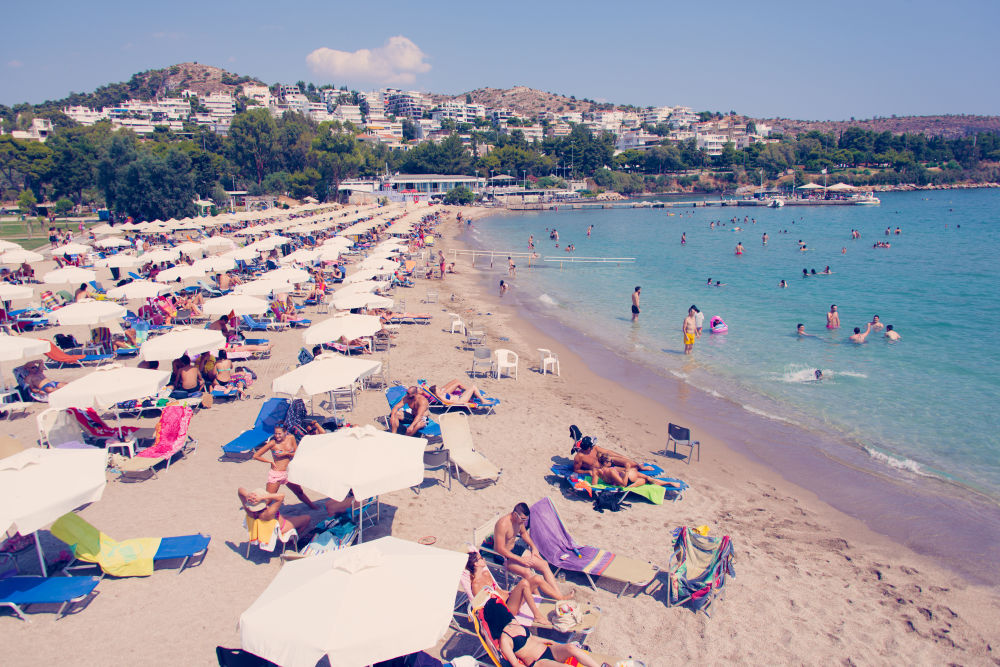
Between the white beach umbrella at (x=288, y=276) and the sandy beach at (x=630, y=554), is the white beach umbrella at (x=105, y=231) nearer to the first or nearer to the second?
the white beach umbrella at (x=288, y=276)

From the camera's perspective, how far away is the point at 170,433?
802cm

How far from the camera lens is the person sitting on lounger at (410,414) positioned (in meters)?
8.59

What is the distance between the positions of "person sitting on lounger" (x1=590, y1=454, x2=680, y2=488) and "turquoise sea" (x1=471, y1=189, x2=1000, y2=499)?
4834 mm

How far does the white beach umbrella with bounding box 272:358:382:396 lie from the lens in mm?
8112

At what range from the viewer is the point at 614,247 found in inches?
1836

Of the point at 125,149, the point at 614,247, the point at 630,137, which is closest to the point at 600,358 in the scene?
the point at 614,247

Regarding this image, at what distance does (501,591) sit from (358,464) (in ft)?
5.88

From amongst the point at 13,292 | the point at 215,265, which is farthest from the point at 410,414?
the point at 215,265

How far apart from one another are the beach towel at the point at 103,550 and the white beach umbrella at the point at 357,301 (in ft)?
27.3

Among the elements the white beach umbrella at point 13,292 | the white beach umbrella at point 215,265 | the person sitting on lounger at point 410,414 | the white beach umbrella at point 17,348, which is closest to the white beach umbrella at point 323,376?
the person sitting on lounger at point 410,414

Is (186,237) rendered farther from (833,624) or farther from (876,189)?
(876,189)

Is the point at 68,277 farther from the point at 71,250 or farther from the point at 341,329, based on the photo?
the point at 341,329

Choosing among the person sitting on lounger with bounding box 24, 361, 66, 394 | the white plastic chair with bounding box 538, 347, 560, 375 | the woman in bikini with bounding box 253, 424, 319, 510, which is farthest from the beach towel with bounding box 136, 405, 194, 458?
the white plastic chair with bounding box 538, 347, 560, 375

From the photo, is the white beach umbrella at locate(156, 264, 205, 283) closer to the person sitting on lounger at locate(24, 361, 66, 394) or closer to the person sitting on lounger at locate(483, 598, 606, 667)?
the person sitting on lounger at locate(24, 361, 66, 394)
